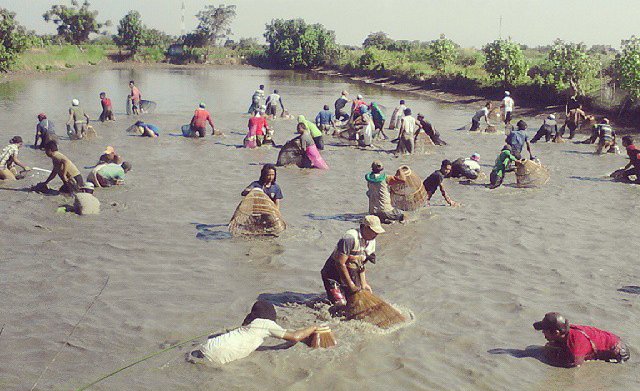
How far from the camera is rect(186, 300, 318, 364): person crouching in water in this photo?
6.15 metres

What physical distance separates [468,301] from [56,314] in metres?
4.93

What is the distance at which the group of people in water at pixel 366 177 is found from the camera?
6293 mm

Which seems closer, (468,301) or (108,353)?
(108,353)

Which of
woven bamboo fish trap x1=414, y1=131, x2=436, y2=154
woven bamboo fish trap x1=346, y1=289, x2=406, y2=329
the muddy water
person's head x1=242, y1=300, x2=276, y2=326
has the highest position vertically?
woven bamboo fish trap x1=414, y1=131, x2=436, y2=154

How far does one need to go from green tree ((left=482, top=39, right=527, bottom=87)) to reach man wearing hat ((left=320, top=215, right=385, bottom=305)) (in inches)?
1231

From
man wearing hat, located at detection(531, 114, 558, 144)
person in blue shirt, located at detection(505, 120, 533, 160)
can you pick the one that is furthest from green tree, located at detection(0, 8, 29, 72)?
person in blue shirt, located at detection(505, 120, 533, 160)

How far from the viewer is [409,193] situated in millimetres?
11883

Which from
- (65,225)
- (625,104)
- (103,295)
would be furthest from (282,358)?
(625,104)

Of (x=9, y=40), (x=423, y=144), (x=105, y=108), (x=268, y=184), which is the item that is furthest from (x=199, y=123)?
(x=9, y=40)

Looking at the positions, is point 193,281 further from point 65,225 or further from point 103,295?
point 65,225

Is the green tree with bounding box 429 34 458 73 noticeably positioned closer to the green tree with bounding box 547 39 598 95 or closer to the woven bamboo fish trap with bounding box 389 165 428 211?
the green tree with bounding box 547 39 598 95

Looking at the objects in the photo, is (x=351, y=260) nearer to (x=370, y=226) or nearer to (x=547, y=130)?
(x=370, y=226)

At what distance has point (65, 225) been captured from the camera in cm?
1092

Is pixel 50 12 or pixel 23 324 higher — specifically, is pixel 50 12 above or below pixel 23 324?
above
